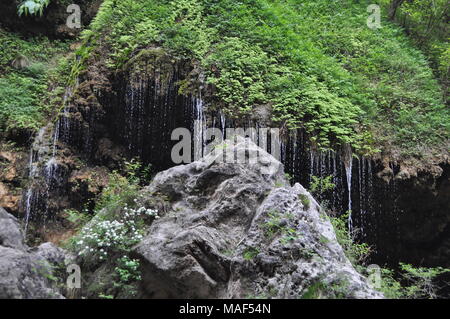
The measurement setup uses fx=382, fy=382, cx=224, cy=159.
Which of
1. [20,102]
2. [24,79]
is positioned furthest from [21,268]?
[24,79]

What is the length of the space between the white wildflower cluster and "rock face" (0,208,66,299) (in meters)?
0.63

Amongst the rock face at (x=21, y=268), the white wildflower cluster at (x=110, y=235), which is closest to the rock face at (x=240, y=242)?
the white wildflower cluster at (x=110, y=235)

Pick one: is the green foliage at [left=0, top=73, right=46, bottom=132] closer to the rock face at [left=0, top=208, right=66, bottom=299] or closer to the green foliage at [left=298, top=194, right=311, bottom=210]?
the rock face at [left=0, top=208, right=66, bottom=299]

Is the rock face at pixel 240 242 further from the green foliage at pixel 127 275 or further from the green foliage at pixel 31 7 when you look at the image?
the green foliage at pixel 31 7

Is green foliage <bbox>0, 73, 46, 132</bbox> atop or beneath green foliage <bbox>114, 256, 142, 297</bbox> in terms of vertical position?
atop

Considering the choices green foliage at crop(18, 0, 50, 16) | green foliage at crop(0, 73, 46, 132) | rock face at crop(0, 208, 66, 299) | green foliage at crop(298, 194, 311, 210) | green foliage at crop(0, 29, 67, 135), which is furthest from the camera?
green foliage at crop(18, 0, 50, 16)

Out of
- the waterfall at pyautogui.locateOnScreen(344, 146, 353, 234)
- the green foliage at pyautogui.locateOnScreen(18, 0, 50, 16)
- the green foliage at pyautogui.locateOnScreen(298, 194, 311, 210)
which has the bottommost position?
the waterfall at pyautogui.locateOnScreen(344, 146, 353, 234)

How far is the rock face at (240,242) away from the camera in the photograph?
529cm

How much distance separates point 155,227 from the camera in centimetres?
674

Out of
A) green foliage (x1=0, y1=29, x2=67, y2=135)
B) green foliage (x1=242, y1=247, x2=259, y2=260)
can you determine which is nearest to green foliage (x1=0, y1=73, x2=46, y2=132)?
green foliage (x1=0, y1=29, x2=67, y2=135)

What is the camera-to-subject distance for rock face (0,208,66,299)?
15.6ft

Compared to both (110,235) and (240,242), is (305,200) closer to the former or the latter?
(240,242)

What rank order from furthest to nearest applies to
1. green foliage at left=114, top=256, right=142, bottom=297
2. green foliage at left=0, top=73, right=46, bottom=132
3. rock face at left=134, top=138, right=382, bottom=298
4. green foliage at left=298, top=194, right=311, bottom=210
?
green foliage at left=0, top=73, right=46, bottom=132, green foliage at left=298, top=194, right=311, bottom=210, green foliage at left=114, top=256, right=142, bottom=297, rock face at left=134, top=138, right=382, bottom=298

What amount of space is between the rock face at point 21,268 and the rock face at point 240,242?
55.7 inches
